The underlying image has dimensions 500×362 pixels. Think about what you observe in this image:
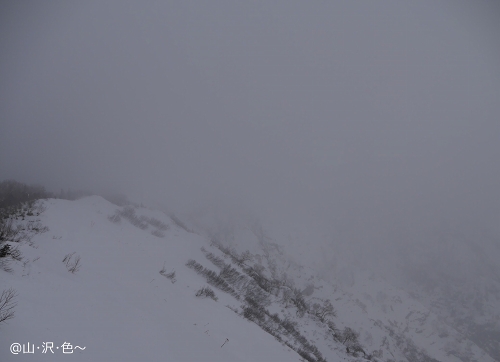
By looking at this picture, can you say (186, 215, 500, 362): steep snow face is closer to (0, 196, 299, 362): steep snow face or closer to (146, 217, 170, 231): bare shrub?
(146, 217, 170, 231): bare shrub

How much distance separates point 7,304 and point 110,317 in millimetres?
2166

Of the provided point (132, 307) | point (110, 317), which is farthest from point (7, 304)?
point (132, 307)

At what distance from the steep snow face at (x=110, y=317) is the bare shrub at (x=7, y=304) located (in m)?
→ 0.11

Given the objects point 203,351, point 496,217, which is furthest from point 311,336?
point 496,217

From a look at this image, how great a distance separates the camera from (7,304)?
396 cm

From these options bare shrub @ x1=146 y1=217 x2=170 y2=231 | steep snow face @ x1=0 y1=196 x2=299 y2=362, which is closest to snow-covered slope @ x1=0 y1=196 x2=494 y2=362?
steep snow face @ x1=0 y1=196 x2=299 y2=362

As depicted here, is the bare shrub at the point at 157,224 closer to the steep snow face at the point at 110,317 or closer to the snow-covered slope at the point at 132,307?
the snow-covered slope at the point at 132,307

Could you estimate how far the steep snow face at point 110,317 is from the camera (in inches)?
157

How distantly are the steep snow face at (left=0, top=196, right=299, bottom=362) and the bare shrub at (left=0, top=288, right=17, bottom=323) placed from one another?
0.35 ft

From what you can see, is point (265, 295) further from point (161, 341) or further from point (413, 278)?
point (413, 278)

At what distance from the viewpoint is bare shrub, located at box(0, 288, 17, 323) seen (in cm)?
355

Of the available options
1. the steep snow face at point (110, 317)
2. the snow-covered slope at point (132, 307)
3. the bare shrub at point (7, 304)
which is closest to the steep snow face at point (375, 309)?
the snow-covered slope at point (132, 307)

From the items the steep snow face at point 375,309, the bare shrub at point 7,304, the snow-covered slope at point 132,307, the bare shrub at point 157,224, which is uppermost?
the bare shrub at point 7,304

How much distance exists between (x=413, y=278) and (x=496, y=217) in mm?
66366
